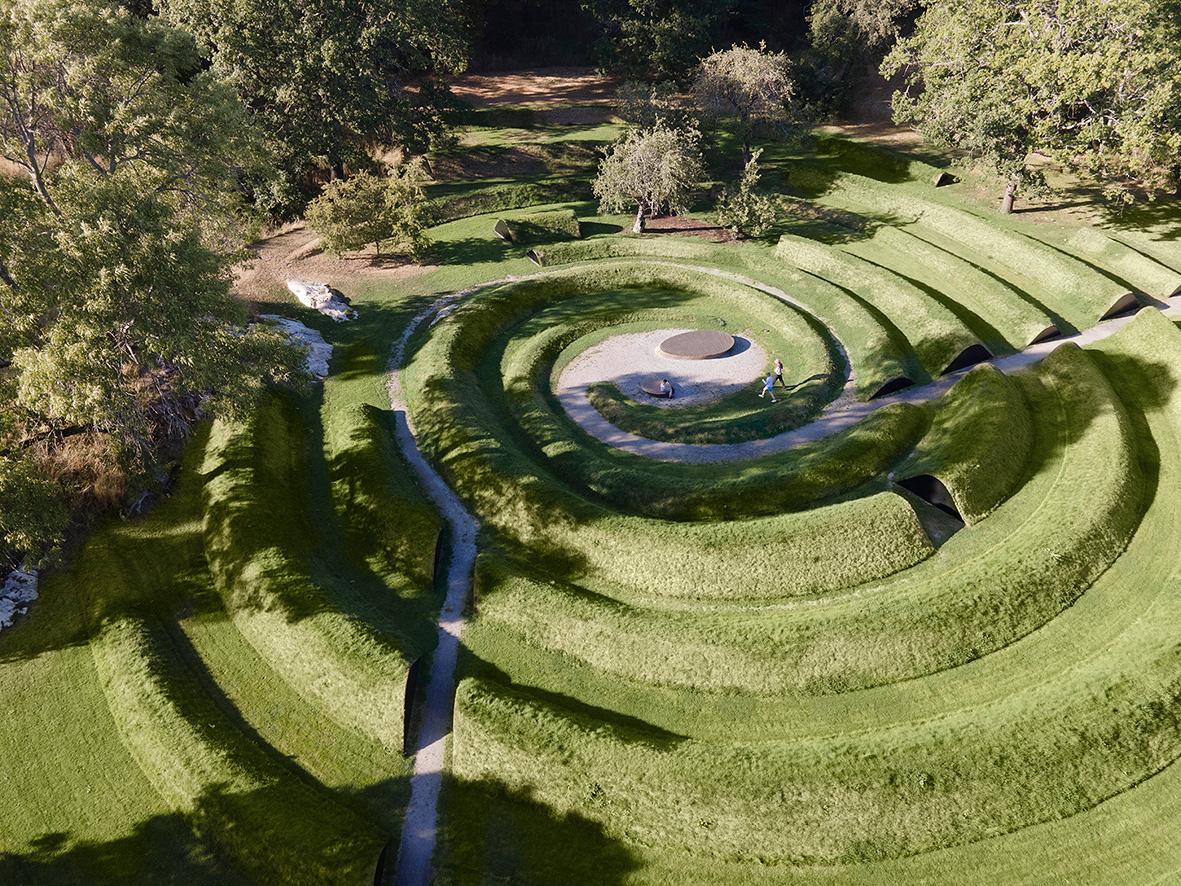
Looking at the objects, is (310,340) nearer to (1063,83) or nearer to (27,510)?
(27,510)

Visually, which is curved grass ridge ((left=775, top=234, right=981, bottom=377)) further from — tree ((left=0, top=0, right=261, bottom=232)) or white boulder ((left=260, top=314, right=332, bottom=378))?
tree ((left=0, top=0, right=261, bottom=232))

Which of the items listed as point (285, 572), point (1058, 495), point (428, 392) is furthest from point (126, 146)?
point (1058, 495)

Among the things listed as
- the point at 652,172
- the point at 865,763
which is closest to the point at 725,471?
the point at 865,763

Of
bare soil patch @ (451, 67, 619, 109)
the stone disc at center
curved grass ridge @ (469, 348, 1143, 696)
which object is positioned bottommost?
curved grass ridge @ (469, 348, 1143, 696)

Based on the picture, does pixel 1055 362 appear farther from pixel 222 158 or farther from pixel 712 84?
pixel 222 158

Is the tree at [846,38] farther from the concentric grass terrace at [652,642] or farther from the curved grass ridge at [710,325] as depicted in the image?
the concentric grass terrace at [652,642]

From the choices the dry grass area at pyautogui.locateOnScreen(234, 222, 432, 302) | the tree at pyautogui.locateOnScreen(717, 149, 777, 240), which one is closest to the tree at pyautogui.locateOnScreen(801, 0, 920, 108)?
the tree at pyautogui.locateOnScreen(717, 149, 777, 240)
